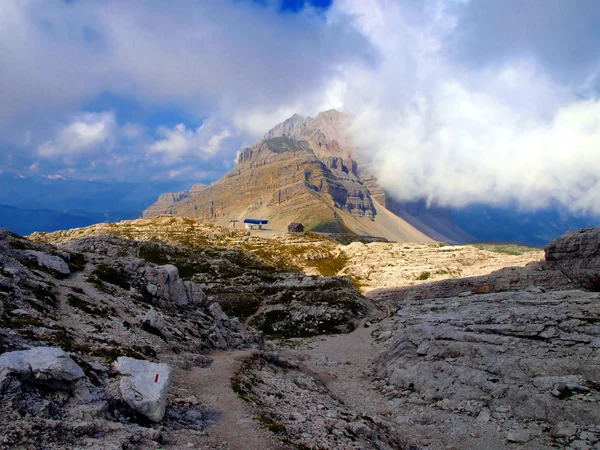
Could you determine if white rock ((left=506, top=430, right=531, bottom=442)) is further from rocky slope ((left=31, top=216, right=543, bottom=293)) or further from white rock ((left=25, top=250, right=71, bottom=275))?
rocky slope ((left=31, top=216, right=543, bottom=293))

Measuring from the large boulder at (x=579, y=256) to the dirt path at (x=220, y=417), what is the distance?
241ft

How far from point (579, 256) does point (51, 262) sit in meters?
89.8

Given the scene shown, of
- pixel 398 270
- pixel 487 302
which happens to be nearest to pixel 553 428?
pixel 487 302

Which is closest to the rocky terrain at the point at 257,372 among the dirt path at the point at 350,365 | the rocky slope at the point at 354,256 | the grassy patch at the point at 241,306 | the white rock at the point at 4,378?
the white rock at the point at 4,378

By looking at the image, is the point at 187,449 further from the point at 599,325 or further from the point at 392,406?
the point at 599,325

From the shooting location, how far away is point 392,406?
94.2 feet

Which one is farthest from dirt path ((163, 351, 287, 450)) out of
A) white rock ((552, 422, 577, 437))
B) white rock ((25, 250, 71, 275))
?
white rock ((25, 250, 71, 275))

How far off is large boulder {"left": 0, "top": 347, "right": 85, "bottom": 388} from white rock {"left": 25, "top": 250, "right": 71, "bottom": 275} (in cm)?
2349

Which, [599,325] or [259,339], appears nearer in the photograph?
[599,325]

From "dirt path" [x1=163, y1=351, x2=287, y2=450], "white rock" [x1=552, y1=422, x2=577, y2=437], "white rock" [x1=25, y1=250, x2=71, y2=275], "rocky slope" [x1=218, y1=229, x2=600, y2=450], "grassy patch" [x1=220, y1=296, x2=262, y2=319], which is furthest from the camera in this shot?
"grassy patch" [x1=220, y1=296, x2=262, y2=319]

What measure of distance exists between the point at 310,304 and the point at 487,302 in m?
31.3

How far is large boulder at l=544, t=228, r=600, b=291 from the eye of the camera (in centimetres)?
6706

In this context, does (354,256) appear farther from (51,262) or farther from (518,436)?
(518,436)

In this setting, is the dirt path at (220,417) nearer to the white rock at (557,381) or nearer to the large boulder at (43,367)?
the large boulder at (43,367)
